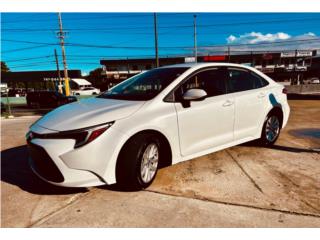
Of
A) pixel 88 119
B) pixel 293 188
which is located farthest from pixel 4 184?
pixel 293 188

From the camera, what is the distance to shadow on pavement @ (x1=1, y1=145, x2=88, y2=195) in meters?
2.91

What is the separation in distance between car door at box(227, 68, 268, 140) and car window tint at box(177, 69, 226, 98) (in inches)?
5.9

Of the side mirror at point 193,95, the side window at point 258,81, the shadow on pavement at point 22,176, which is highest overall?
the side window at point 258,81

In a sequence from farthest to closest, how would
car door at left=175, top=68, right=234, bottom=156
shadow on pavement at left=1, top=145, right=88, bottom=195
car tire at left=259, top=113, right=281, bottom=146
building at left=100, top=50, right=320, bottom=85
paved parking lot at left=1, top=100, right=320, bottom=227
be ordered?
1. building at left=100, top=50, right=320, bottom=85
2. car tire at left=259, top=113, right=281, bottom=146
3. car door at left=175, top=68, right=234, bottom=156
4. shadow on pavement at left=1, top=145, right=88, bottom=195
5. paved parking lot at left=1, top=100, right=320, bottom=227

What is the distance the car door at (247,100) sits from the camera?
3.70 m

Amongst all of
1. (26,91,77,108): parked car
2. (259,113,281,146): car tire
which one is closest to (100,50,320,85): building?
(26,91,77,108): parked car

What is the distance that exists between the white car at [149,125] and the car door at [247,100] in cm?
2

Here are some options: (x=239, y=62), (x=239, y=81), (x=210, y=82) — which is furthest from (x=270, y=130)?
(x=239, y=62)

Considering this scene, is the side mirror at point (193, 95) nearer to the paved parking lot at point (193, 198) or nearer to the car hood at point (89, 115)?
the car hood at point (89, 115)

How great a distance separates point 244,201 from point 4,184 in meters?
3.06

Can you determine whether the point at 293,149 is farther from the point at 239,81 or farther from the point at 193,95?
the point at 193,95

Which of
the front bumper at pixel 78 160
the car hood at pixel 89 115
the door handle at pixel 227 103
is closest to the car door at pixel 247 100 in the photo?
the door handle at pixel 227 103

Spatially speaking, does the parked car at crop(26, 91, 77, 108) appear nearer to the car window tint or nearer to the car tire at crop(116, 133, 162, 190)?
the car window tint
